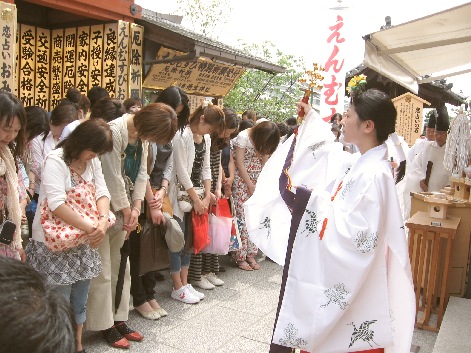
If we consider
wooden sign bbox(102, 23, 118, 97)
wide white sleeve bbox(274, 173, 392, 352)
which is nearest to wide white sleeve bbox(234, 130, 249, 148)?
wooden sign bbox(102, 23, 118, 97)

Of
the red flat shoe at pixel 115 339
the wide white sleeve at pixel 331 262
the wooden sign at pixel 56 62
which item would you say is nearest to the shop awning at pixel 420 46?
the wide white sleeve at pixel 331 262

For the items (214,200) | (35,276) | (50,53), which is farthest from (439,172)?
(35,276)

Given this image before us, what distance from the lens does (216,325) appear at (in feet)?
16.7

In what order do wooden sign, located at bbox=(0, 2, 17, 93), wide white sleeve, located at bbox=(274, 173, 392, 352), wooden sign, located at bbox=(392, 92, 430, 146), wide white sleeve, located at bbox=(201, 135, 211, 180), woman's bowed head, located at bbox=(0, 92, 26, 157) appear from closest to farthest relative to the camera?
wide white sleeve, located at bbox=(274, 173, 392, 352), woman's bowed head, located at bbox=(0, 92, 26, 157), wide white sleeve, located at bbox=(201, 135, 211, 180), wooden sign, located at bbox=(0, 2, 17, 93), wooden sign, located at bbox=(392, 92, 430, 146)

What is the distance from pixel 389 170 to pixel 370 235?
463mm

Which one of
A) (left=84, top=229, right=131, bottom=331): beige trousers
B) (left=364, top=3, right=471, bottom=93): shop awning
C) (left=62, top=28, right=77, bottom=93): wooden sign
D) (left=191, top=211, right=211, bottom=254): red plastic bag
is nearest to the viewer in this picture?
(left=84, top=229, right=131, bottom=331): beige trousers

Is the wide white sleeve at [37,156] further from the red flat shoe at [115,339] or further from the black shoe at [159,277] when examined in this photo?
the black shoe at [159,277]

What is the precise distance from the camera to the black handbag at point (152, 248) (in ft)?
16.2

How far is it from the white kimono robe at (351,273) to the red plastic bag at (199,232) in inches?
108

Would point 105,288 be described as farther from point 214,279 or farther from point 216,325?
point 214,279

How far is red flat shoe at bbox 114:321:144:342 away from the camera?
461 cm

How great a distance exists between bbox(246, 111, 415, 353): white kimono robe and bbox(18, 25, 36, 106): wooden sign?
22.6ft

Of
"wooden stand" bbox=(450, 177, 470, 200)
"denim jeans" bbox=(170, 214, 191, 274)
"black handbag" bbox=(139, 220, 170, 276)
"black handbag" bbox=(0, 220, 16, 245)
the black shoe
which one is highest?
"wooden stand" bbox=(450, 177, 470, 200)

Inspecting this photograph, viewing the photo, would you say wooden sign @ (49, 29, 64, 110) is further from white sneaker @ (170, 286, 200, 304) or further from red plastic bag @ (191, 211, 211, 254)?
white sneaker @ (170, 286, 200, 304)
